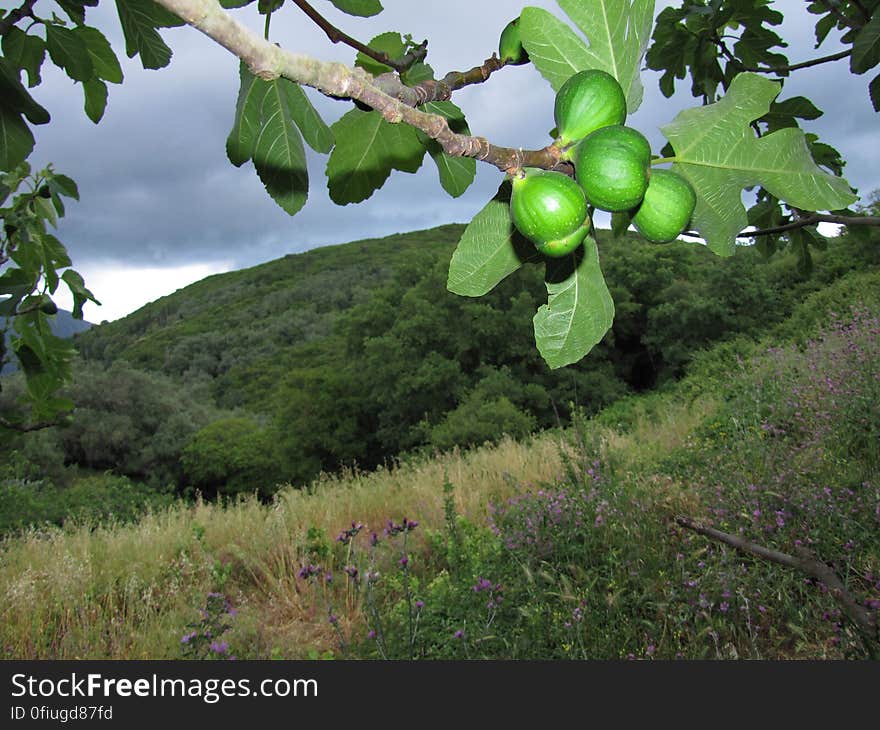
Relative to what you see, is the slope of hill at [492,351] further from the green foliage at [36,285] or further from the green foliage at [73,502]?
the green foliage at [36,285]

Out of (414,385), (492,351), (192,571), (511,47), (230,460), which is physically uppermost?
(492,351)

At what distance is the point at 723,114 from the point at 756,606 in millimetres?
3695

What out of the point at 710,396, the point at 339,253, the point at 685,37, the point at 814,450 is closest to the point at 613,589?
the point at 814,450

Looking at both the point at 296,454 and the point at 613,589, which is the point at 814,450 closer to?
the point at 613,589

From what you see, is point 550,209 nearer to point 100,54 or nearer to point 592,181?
point 592,181

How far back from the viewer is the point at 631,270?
21562 mm

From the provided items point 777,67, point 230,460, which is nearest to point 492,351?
point 230,460

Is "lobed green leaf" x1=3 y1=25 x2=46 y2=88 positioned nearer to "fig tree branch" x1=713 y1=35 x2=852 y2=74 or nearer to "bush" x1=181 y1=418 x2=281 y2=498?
"fig tree branch" x1=713 y1=35 x2=852 y2=74

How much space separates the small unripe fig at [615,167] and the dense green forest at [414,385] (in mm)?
15210

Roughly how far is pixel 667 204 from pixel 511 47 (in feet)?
1.22

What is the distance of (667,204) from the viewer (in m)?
0.57

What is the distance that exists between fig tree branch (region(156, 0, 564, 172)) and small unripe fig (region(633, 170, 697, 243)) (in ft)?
0.54

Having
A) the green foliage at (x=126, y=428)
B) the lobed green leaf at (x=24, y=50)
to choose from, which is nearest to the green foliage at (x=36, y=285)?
the lobed green leaf at (x=24, y=50)

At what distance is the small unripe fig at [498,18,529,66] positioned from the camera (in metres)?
0.78
